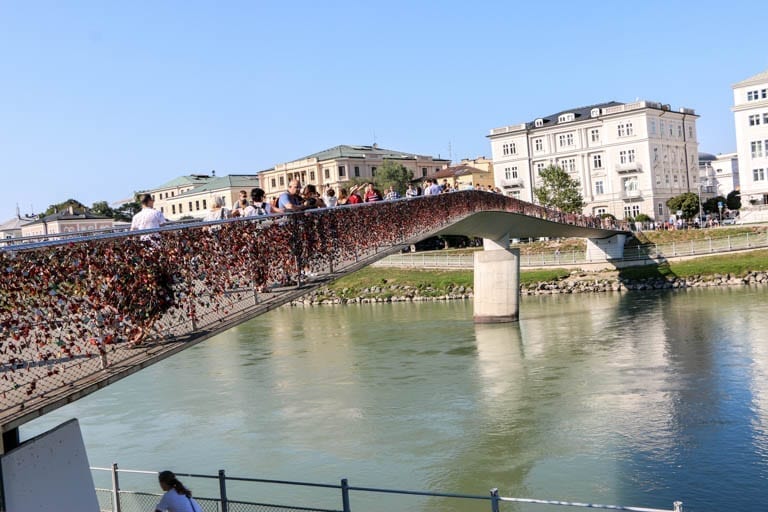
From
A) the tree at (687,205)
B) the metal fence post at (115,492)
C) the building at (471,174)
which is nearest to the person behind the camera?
the metal fence post at (115,492)

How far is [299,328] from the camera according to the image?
48.1 m

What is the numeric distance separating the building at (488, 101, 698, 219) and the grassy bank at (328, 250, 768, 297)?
25442mm

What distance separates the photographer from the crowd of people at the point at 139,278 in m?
8.59

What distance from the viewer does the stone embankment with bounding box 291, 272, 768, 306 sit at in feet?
172

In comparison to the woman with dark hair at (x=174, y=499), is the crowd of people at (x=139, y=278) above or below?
above

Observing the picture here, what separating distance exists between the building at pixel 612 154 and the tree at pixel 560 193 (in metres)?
8.30

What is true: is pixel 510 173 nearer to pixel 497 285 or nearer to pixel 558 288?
pixel 558 288

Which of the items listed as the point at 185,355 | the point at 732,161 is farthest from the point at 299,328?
the point at 732,161

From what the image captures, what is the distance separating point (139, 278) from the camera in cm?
1035

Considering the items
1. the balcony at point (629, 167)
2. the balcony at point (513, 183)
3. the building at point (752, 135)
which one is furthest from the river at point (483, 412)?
the balcony at point (513, 183)

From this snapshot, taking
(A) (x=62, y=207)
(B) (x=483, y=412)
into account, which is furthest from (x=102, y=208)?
(B) (x=483, y=412)

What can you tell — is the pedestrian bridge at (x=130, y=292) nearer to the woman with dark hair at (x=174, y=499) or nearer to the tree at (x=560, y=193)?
the woman with dark hair at (x=174, y=499)

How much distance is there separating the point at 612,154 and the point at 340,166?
113 ft

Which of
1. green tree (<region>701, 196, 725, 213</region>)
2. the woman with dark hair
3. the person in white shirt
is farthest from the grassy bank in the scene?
the woman with dark hair
